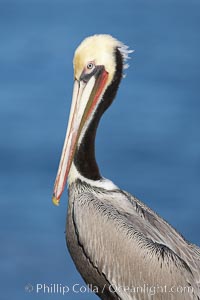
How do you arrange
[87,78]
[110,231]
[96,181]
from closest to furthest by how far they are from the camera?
[110,231], [96,181], [87,78]

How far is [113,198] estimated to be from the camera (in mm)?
35562

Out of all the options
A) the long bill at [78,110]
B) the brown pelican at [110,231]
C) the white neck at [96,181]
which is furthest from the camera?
the long bill at [78,110]

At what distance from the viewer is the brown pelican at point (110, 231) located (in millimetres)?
35250

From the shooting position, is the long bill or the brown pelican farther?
the long bill

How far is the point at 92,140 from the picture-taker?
35.7 m

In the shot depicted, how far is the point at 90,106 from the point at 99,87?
18 centimetres

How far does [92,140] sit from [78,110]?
1.00ft

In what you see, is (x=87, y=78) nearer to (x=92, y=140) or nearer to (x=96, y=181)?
(x=92, y=140)

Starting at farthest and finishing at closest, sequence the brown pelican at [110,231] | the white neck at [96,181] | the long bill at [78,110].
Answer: the long bill at [78,110] < the white neck at [96,181] < the brown pelican at [110,231]

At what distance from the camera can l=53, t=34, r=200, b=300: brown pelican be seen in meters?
35.2

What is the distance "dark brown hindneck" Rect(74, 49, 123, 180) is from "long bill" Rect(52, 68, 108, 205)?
55 millimetres

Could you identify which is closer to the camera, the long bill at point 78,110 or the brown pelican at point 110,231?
the brown pelican at point 110,231

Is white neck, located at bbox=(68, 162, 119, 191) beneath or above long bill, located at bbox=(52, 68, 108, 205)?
beneath

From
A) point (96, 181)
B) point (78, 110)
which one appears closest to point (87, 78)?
point (78, 110)
